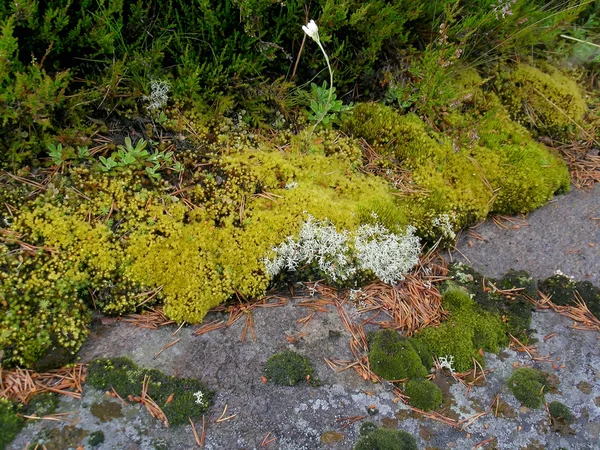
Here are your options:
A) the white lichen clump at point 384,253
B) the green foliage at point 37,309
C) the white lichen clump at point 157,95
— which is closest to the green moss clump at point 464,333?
the white lichen clump at point 384,253

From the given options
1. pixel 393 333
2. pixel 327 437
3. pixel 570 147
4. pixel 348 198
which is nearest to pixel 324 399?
pixel 327 437

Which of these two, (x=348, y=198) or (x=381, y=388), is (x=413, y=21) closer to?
(x=348, y=198)

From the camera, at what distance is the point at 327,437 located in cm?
271

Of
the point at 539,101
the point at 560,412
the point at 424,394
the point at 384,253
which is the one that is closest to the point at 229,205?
the point at 384,253

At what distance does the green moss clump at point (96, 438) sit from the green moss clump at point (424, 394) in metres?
1.81

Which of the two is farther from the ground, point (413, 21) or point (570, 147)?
point (413, 21)

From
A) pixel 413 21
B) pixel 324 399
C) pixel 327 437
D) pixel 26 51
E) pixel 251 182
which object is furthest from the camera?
pixel 413 21

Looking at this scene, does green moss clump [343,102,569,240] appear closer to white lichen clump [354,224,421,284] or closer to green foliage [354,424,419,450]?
white lichen clump [354,224,421,284]

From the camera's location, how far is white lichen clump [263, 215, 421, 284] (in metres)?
3.55

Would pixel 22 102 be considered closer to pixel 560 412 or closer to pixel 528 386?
pixel 528 386

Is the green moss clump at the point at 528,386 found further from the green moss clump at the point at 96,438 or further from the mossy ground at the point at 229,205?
the green moss clump at the point at 96,438

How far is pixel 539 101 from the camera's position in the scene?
200 inches

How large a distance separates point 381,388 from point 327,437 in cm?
→ 51

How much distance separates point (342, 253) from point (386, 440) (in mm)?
1389
